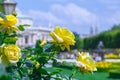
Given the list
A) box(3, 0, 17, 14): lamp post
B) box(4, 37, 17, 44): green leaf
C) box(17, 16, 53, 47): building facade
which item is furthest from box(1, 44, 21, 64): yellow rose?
box(17, 16, 53, 47): building facade

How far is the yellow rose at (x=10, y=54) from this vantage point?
1823 millimetres

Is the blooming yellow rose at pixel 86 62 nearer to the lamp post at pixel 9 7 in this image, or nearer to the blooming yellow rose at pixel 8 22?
the blooming yellow rose at pixel 8 22

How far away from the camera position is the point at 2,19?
209 centimetres

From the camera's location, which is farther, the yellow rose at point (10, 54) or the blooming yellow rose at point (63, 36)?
the blooming yellow rose at point (63, 36)

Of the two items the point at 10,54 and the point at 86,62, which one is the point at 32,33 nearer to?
the point at 86,62

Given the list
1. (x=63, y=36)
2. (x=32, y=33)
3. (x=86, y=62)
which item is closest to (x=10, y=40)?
(x=63, y=36)

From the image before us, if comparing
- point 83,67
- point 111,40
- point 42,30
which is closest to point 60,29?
point 83,67

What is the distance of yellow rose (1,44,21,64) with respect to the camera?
5.98 feet

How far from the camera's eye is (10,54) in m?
1.86

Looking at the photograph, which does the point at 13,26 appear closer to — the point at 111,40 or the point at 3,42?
the point at 3,42

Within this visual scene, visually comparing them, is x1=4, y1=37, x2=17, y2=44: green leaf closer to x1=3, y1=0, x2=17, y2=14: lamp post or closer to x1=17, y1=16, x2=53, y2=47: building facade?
x1=3, y1=0, x2=17, y2=14: lamp post

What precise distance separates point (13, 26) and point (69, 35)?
268 mm

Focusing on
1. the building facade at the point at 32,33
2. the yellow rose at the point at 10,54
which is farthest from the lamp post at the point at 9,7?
the building facade at the point at 32,33

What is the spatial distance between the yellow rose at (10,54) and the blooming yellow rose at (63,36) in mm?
280
